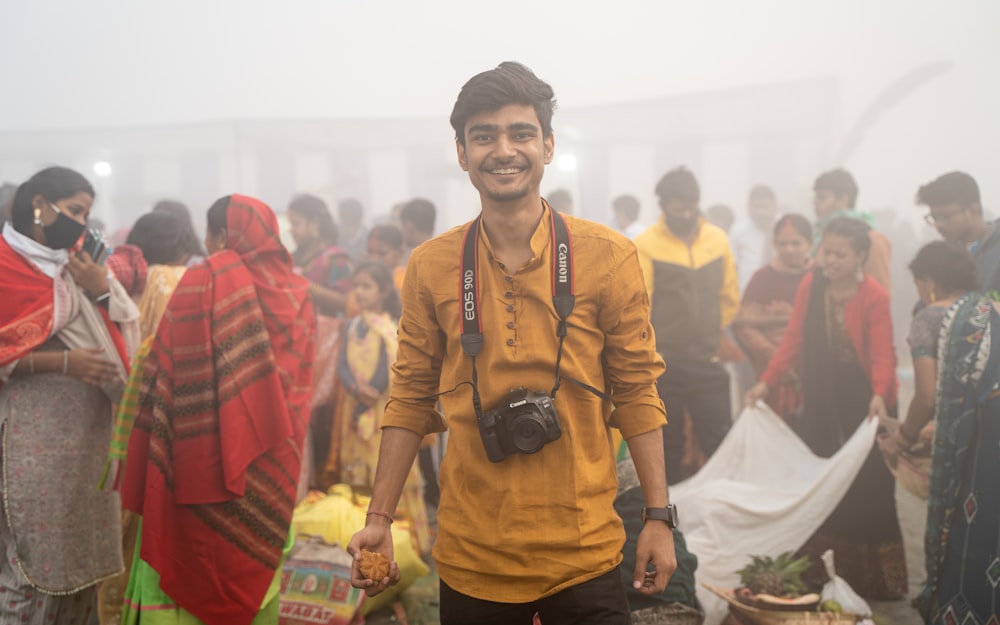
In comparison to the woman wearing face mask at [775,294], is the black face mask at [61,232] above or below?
above

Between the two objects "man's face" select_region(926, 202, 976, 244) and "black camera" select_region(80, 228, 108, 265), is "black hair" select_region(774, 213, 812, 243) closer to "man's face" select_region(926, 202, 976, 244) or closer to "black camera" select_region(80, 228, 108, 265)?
"man's face" select_region(926, 202, 976, 244)

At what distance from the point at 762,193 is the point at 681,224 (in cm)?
58

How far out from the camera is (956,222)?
368 centimetres

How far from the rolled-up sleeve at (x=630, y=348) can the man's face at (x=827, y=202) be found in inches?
121

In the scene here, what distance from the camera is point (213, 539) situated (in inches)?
114

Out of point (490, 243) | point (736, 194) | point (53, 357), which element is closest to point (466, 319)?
point (490, 243)

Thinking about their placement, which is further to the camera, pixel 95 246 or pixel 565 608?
pixel 95 246

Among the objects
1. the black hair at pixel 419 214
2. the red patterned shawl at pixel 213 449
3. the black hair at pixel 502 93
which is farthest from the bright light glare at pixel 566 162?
the black hair at pixel 502 93

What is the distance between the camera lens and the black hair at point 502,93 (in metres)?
1.94

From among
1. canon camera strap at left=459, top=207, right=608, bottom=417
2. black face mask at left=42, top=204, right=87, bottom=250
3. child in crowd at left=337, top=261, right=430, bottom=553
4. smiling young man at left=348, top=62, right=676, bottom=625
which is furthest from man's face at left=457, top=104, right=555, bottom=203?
child in crowd at left=337, top=261, right=430, bottom=553

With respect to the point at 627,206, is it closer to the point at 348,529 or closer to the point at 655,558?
the point at 348,529

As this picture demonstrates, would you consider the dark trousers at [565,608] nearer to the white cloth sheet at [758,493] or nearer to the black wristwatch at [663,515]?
the black wristwatch at [663,515]

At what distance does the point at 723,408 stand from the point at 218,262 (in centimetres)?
281

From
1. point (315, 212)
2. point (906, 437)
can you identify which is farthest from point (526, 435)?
point (315, 212)
